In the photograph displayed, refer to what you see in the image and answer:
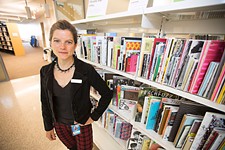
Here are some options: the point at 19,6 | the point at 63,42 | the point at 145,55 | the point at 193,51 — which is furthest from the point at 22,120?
the point at 19,6

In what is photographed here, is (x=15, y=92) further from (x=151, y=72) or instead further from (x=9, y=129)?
(x=151, y=72)

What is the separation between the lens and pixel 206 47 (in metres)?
0.49

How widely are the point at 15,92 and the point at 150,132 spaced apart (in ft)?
11.2

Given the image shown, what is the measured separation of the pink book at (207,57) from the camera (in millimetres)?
468

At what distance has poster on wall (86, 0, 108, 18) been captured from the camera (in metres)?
1.09

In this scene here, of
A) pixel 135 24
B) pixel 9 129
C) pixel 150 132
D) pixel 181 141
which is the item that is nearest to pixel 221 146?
pixel 181 141

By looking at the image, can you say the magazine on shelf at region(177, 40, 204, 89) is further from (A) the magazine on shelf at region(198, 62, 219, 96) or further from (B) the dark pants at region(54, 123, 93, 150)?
(B) the dark pants at region(54, 123, 93, 150)

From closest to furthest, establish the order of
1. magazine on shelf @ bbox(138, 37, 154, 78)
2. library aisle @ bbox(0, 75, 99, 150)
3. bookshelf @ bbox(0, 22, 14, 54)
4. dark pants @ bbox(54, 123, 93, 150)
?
1. magazine on shelf @ bbox(138, 37, 154, 78)
2. dark pants @ bbox(54, 123, 93, 150)
3. library aisle @ bbox(0, 75, 99, 150)
4. bookshelf @ bbox(0, 22, 14, 54)

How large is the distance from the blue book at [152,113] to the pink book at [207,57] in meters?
0.26

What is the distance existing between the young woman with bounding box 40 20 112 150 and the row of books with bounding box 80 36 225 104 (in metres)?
0.32

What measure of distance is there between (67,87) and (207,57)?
859 millimetres

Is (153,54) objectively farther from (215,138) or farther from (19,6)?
(19,6)

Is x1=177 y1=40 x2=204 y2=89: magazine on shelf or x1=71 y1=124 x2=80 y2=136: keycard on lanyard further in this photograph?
x1=71 y1=124 x2=80 y2=136: keycard on lanyard

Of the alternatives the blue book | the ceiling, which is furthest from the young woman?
the ceiling
